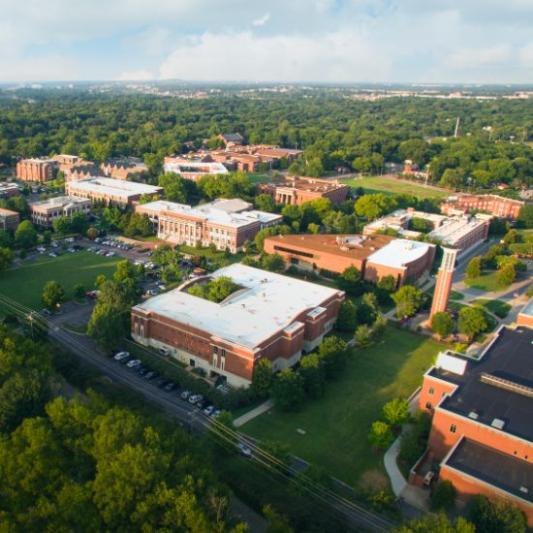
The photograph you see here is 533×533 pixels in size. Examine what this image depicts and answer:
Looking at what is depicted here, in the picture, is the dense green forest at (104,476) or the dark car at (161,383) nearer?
the dense green forest at (104,476)

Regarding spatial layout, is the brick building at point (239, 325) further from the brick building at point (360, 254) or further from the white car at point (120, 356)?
the brick building at point (360, 254)

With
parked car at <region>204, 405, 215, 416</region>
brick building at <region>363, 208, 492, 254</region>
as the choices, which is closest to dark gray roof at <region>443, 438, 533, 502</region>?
parked car at <region>204, 405, 215, 416</region>

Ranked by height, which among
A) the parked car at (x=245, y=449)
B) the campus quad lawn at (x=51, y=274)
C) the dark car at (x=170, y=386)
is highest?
the parked car at (x=245, y=449)

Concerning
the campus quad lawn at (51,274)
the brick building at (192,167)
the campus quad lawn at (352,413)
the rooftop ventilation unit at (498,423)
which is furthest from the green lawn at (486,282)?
the brick building at (192,167)

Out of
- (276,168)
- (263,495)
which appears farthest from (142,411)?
(276,168)

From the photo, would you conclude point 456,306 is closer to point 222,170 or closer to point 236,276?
point 236,276

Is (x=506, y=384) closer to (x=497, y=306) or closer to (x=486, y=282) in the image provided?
(x=497, y=306)

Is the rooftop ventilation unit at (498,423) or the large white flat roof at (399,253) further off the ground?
the rooftop ventilation unit at (498,423)

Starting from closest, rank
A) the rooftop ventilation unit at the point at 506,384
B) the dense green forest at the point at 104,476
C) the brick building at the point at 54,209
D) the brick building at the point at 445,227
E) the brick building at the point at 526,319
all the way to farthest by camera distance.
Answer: the dense green forest at the point at 104,476 → the rooftop ventilation unit at the point at 506,384 → the brick building at the point at 526,319 → the brick building at the point at 445,227 → the brick building at the point at 54,209
